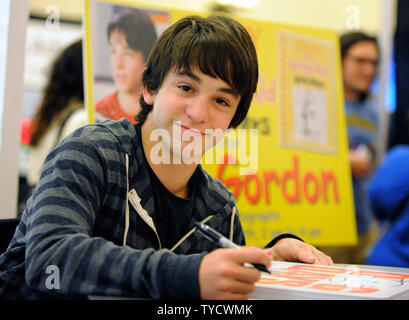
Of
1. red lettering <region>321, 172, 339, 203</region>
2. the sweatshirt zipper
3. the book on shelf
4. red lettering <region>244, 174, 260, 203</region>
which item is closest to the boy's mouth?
the sweatshirt zipper

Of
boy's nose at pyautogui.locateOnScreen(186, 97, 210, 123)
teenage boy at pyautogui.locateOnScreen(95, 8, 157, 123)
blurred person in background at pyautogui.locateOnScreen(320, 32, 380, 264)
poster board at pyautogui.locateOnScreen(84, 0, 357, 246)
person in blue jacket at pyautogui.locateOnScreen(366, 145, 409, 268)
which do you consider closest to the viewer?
boy's nose at pyautogui.locateOnScreen(186, 97, 210, 123)

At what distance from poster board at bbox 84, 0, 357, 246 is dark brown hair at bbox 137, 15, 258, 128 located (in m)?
0.22

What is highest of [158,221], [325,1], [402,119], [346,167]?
[325,1]

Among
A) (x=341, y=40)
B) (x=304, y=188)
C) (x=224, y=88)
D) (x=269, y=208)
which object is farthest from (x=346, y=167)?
(x=224, y=88)

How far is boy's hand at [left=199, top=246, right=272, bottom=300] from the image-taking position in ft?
1.85

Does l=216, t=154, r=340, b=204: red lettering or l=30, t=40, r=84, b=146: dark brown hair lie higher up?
l=30, t=40, r=84, b=146: dark brown hair

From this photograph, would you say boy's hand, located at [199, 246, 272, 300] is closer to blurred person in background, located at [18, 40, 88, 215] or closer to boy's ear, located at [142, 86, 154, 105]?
boy's ear, located at [142, 86, 154, 105]

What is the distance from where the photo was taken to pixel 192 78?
2.51 ft

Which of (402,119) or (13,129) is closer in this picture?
(13,129)

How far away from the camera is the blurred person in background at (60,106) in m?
1.48

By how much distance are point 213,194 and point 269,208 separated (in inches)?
19.9

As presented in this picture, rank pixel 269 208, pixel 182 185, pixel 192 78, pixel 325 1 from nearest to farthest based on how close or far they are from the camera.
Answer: pixel 192 78, pixel 182 185, pixel 269 208, pixel 325 1

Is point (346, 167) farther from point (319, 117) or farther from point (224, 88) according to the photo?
point (224, 88)

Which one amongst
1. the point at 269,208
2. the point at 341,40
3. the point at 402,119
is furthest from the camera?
the point at 402,119
